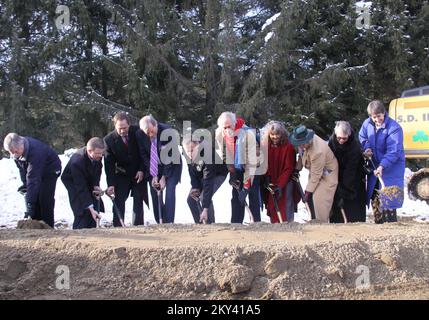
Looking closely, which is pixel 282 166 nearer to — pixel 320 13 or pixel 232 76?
pixel 232 76

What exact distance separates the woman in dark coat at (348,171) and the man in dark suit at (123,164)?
212 centimetres

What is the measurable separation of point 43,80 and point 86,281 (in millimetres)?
10968

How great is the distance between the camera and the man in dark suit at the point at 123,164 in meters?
5.68

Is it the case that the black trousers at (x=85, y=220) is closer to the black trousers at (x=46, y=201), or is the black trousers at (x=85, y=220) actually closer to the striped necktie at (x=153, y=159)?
the black trousers at (x=46, y=201)

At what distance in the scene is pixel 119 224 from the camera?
19.6 ft

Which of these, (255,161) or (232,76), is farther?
(232,76)

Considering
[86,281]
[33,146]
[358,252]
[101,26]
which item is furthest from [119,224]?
[101,26]

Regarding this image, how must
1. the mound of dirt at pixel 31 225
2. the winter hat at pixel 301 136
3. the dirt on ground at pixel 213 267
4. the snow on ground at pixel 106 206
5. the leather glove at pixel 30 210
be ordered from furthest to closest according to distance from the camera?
the snow on ground at pixel 106 206, the leather glove at pixel 30 210, the winter hat at pixel 301 136, the mound of dirt at pixel 31 225, the dirt on ground at pixel 213 267

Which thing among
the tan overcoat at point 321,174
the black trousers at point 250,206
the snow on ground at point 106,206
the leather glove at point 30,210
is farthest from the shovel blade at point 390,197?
the leather glove at point 30,210

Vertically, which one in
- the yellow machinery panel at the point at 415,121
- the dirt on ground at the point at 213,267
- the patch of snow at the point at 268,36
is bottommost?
the dirt on ground at the point at 213,267

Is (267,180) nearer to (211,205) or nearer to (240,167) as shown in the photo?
(240,167)

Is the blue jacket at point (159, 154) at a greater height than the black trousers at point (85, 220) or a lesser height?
greater

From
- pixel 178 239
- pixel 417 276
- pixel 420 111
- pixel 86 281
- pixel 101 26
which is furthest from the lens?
pixel 101 26

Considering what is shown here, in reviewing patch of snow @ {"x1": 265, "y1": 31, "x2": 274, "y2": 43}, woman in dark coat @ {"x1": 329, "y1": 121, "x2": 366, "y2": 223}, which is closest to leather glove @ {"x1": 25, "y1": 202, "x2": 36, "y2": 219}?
woman in dark coat @ {"x1": 329, "y1": 121, "x2": 366, "y2": 223}
